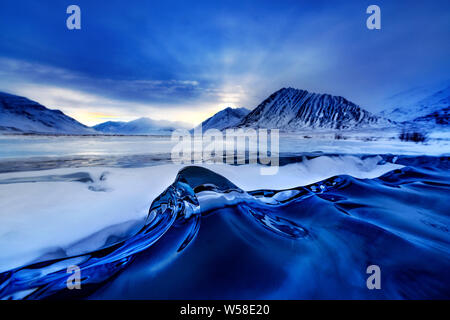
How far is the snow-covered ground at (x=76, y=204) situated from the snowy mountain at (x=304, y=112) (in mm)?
30907

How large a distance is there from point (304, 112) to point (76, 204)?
46.2m

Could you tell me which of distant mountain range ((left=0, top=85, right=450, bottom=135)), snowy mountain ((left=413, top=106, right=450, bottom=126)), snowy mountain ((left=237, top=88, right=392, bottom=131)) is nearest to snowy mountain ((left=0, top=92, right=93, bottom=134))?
distant mountain range ((left=0, top=85, right=450, bottom=135))

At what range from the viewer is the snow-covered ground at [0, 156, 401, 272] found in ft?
2.67

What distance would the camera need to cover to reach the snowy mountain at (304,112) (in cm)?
3234

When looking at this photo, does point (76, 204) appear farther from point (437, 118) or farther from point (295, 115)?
point (295, 115)

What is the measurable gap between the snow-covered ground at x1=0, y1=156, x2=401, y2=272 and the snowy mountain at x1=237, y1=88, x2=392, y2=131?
101 feet

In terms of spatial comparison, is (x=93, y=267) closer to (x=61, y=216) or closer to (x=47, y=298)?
(x=47, y=298)

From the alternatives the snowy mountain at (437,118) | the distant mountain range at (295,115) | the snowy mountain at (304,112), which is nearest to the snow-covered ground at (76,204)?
the distant mountain range at (295,115)

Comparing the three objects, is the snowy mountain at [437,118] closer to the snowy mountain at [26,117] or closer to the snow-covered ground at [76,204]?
the snow-covered ground at [76,204]

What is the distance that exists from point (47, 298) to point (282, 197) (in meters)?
1.46

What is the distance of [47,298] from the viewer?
1.91 feet

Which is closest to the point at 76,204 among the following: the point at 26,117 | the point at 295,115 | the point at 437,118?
the point at 26,117

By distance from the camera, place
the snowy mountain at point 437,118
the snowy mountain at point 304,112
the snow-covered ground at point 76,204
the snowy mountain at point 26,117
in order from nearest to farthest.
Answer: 1. the snow-covered ground at point 76,204
2. the snowy mountain at point 26,117
3. the snowy mountain at point 437,118
4. the snowy mountain at point 304,112

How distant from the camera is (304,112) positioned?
135 ft
